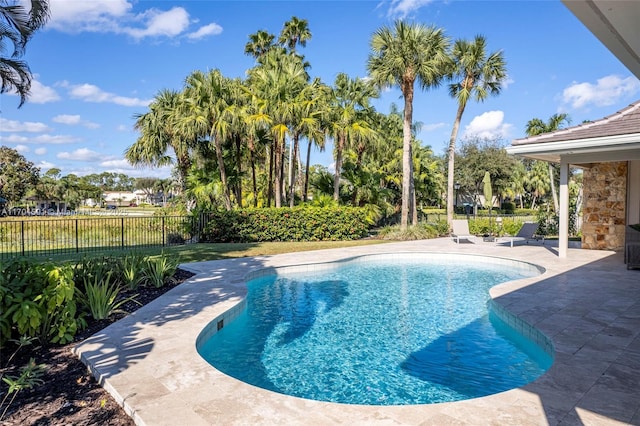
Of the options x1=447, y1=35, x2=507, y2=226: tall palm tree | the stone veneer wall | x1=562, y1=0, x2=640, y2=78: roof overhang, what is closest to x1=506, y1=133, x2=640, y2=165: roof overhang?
the stone veneer wall

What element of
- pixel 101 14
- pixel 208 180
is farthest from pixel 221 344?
pixel 208 180

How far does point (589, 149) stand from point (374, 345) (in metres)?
8.46

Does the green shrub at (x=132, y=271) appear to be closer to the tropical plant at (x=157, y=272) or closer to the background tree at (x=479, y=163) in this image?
the tropical plant at (x=157, y=272)

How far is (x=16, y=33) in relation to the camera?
430 inches

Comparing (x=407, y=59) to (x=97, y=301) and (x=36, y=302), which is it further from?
(x=36, y=302)

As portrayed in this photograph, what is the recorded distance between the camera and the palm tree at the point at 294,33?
85.4 ft

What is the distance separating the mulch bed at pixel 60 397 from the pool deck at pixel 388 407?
10 centimetres

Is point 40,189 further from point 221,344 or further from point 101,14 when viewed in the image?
point 221,344

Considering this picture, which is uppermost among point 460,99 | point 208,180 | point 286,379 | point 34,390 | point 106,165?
point 106,165

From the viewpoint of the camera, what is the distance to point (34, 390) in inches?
136

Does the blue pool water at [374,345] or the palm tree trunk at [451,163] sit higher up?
the palm tree trunk at [451,163]

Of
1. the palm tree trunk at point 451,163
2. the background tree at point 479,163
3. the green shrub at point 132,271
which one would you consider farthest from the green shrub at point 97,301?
the background tree at point 479,163

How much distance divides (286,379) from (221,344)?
1.42 m

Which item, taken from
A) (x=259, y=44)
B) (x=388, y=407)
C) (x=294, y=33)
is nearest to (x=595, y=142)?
(x=388, y=407)
